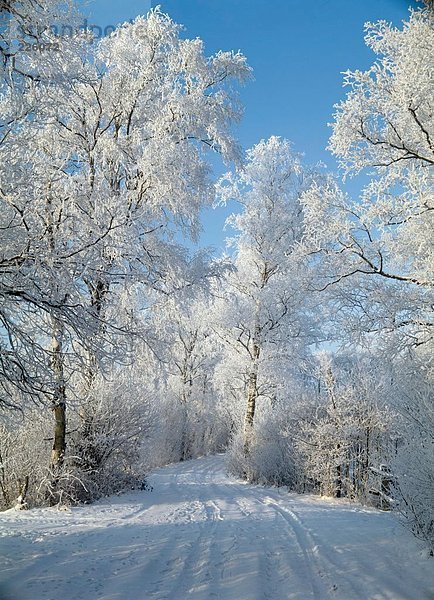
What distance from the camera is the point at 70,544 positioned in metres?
5.11

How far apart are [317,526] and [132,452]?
4362 mm

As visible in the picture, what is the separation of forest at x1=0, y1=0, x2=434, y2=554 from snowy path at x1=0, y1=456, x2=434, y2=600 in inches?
29.9

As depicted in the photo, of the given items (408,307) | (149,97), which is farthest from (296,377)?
(149,97)

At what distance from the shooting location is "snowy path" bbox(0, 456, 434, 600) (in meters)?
4.02

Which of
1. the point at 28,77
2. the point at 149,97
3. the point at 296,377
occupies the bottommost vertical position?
the point at 296,377

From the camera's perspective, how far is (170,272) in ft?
26.3

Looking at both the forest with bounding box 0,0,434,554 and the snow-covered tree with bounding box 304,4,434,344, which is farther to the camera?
the snow-covered tree with bounding box 304,4,434,344

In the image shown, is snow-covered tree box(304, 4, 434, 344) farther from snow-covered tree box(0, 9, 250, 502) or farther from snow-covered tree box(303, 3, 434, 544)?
snow-covered tree box(0, 9, 250, 502)

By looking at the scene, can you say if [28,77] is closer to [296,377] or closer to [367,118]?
[367,118]

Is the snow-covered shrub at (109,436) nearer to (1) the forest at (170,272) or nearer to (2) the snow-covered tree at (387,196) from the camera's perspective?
(1) the forest at (170,272)

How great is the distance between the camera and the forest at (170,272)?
4383mm

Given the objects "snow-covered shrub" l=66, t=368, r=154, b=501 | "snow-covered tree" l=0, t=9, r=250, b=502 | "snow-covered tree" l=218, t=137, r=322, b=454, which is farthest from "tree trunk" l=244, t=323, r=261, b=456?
"snow-covered tree" l=0, t=9, r=250, b=502

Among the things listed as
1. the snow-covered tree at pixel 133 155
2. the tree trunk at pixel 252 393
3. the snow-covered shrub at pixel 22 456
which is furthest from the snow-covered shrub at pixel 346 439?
the snow-covered shrub at pixel 22 456

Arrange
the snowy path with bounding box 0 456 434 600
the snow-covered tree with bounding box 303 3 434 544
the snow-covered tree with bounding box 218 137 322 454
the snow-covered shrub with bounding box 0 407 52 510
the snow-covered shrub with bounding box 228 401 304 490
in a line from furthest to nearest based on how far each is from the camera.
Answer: the snow-covered tree with bounding box 218 137 322 454 → the snow-covered shrub with bounding box 228 401 304 490 → the snow-covered shrub with bounding box 0 407 52 510 → the snow-covered tree with bounding box 303 3 434 544 → the snowy path with bounding box 0 456 434 600
